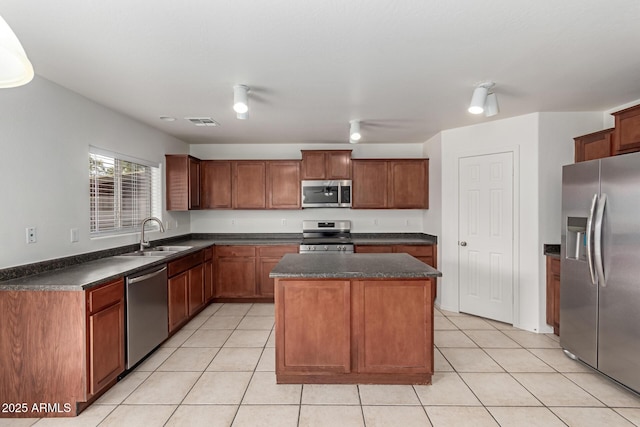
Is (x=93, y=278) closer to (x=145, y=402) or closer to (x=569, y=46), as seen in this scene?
(x=145, y=402)

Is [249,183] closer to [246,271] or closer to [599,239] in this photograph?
[246,271]

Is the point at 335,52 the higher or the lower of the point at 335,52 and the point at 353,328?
the higher

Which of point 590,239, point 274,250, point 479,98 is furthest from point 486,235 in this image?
point 274,250

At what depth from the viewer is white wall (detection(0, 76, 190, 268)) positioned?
7.20 ft

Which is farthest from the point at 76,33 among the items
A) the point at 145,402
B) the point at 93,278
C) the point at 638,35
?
the point at 638,35

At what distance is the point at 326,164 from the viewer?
4742 mm

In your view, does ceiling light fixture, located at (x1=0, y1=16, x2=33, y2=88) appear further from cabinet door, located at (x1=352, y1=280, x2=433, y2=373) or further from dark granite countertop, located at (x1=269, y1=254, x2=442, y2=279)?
cabinet door, located at (x1=352, y1=280, x2=433, y2=373)

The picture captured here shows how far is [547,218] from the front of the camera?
3.38m

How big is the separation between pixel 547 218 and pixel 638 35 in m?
1.97

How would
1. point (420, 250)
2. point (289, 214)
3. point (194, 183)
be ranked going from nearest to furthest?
point (420, 250)
point (194, 183)
point (289, 214)

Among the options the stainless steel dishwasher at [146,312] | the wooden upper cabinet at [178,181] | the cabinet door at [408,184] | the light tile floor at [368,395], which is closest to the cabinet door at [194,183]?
the wooden upper cabinet at [178,181]

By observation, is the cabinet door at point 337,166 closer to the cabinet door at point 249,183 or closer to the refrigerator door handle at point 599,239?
the cabinet door at point 249,183

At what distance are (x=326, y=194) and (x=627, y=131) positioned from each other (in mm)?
3305

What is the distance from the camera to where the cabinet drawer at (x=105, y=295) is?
2139 mm
